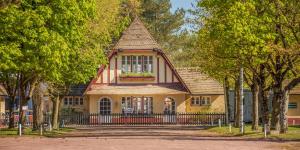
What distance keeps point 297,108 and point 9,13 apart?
38.0 metres

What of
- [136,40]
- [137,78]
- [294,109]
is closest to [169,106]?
[137,78]

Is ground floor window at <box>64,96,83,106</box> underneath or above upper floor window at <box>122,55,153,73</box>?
underneath

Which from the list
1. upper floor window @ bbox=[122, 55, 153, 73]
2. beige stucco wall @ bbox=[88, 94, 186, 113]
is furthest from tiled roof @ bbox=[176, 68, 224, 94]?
upper floor window @ bbox=[122, 55, 153, 73]

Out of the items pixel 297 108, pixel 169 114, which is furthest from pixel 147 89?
pixel 297 108

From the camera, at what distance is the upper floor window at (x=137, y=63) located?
57.8 metres

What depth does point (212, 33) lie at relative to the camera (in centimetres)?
3381

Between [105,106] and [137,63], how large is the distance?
18.2 ft

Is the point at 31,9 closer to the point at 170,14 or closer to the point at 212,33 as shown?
the point at 212,33

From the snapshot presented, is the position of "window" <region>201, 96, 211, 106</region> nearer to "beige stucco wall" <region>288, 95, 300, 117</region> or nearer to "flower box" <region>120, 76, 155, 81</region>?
"flower box" <region>120, 76, 155, 81</region>

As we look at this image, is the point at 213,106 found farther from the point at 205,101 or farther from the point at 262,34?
the point at 262,34

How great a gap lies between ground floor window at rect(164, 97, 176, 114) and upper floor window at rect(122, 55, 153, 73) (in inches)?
149

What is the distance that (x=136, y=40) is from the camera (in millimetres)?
58031

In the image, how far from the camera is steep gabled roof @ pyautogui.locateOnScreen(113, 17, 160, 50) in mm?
57250

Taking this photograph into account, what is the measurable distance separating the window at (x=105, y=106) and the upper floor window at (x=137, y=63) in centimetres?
374
